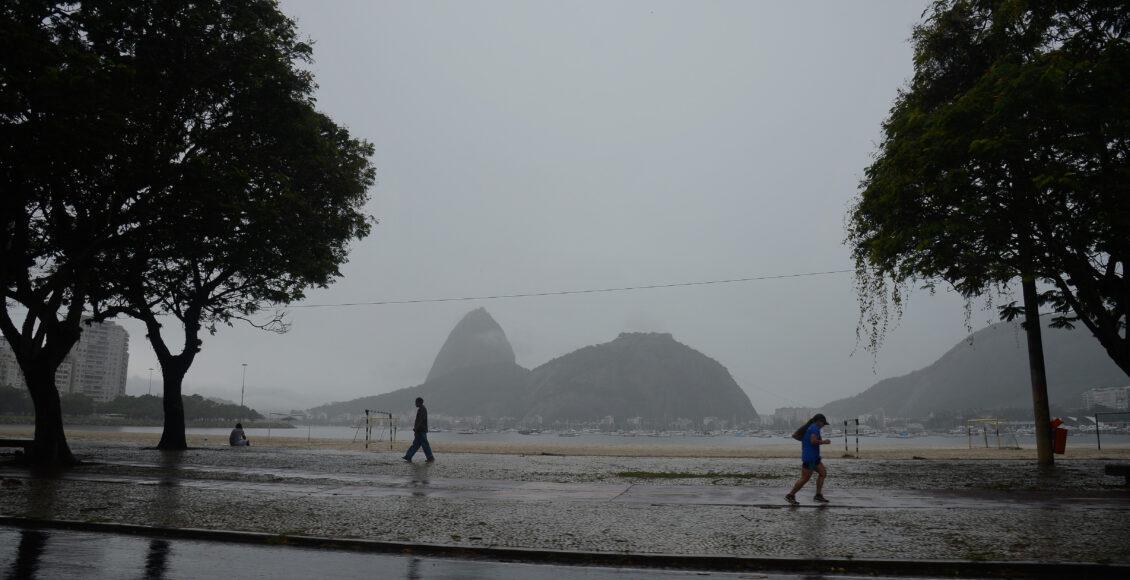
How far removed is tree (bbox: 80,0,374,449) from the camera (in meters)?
17.7

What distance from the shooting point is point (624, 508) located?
11.4 meters

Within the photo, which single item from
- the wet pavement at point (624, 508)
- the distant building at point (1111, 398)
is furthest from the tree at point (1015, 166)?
the distant building at point (1111, 398)

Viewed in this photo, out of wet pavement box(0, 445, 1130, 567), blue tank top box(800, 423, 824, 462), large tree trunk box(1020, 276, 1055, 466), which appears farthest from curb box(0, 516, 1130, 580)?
large tree trunk box(1020, 276, 1055, 466)

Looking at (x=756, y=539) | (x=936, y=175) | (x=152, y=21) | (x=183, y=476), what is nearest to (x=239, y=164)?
(x=152, y=21)

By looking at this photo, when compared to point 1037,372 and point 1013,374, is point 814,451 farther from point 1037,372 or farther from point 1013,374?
point 1013,374

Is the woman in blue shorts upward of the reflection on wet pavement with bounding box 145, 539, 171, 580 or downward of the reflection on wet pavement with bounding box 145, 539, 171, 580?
upward

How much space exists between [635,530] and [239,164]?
1650cm

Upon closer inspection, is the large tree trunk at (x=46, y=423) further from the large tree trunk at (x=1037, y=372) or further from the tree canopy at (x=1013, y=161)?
the large tree trunk at (x=1037, y=372)

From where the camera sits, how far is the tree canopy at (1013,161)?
48.3 feet

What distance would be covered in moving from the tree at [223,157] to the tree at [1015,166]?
57.7 feet

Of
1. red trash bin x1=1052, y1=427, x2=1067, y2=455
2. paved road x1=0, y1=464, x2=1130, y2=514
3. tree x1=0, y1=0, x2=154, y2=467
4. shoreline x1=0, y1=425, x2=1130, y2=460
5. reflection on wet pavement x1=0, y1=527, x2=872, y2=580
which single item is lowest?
shoreline x1=0, y1=425, x2=1130, y2=460

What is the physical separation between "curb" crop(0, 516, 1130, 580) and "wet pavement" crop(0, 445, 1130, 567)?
15cm

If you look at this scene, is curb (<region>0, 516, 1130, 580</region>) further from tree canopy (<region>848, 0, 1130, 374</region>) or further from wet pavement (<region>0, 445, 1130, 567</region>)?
tree canopy (<region>848, 0, 1130, 374</region>)

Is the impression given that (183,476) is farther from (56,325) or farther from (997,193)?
(997,193)
